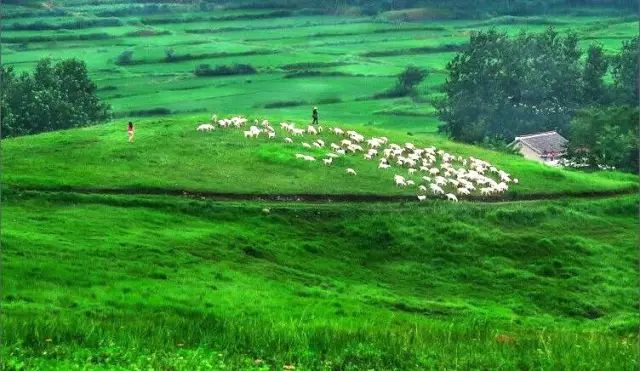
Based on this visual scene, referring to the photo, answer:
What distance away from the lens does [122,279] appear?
25.3 metres

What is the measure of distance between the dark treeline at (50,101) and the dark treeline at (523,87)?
74.5 ft

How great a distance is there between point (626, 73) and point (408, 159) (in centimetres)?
3982

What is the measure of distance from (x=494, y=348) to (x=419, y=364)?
48.2 inches

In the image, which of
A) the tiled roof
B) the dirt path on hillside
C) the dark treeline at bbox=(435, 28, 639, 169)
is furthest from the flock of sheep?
the dark treeline at bbox=(435, 28, 639, 169)

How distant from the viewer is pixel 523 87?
72.7 meters

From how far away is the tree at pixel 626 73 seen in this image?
7594 centimetres

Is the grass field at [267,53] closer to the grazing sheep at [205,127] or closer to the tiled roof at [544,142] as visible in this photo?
the tiled roof at [544,142]

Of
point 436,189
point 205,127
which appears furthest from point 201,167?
point 436,189

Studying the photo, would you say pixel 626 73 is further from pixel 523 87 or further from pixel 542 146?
pixel 542 146

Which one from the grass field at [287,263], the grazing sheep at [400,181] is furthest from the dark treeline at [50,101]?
the grazing sheep at [400,181]

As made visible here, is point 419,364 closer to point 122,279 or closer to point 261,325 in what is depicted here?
point 261,325

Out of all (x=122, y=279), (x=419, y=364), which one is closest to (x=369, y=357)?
(x=419, y=364)

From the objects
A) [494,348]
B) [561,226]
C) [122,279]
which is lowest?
[561,226]

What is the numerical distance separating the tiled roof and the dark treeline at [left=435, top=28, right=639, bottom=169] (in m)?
→ 1.26
